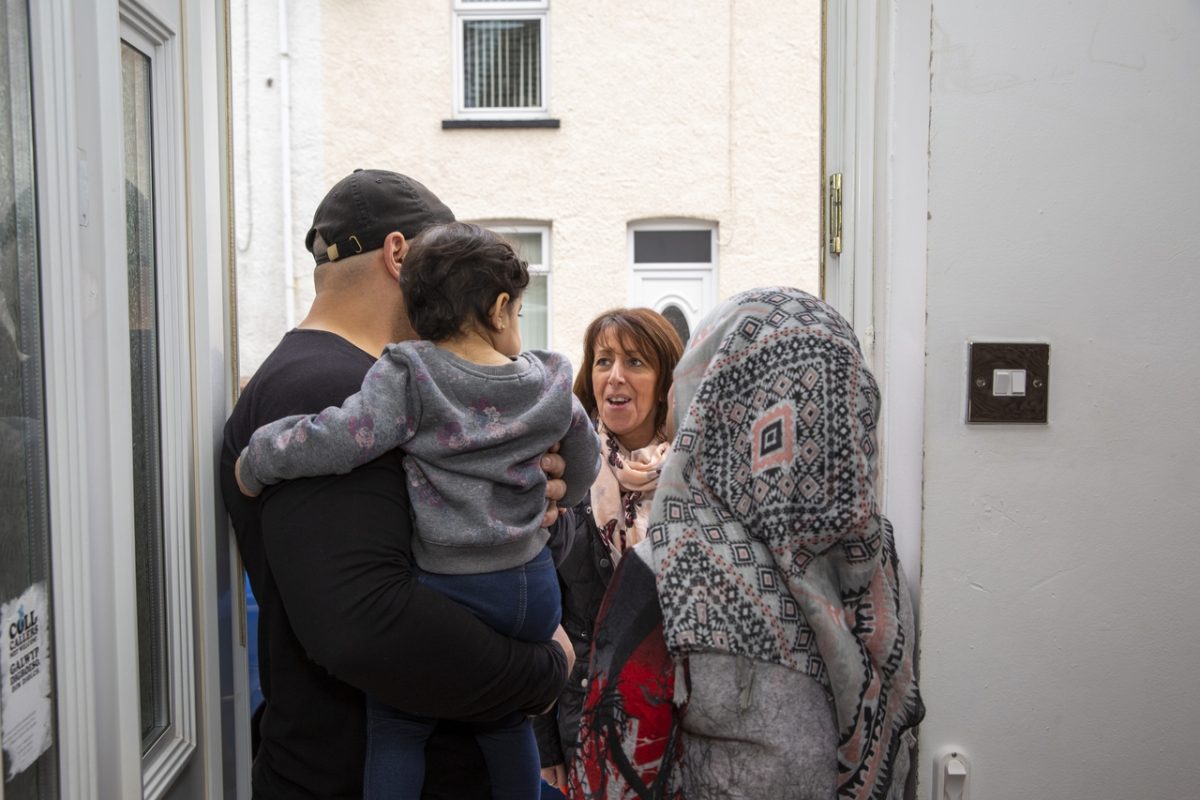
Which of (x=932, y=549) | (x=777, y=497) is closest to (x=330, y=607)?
(x=777, y=497)

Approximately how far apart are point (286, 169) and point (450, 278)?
7.01 m

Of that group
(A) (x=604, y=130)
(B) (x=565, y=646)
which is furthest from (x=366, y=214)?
(A) (x=604, y=130)

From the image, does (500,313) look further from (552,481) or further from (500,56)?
(500,56)

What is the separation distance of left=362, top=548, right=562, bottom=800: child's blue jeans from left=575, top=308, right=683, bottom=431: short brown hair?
3.72 feet

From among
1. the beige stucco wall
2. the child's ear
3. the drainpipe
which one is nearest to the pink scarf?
the child's ear

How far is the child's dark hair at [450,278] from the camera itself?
5.04 feet

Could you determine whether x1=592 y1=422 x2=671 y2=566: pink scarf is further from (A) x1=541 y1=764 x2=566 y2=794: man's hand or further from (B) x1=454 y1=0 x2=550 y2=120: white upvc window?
(B) x1=454 y1=0 x2=550 y2=120: white upvc window

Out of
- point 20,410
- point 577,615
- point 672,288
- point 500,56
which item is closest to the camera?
point 20,410

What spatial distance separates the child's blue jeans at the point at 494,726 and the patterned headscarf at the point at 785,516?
0.24 meters

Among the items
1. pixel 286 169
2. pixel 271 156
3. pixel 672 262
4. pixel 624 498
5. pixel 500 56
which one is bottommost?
pixel 624 498

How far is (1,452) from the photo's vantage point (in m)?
1.14

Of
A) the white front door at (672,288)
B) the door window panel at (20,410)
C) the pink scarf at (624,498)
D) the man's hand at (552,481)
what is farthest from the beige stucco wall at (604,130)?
the door window panel at (20,410)

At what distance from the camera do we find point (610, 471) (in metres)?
2.57

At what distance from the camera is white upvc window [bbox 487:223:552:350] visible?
324 inches
